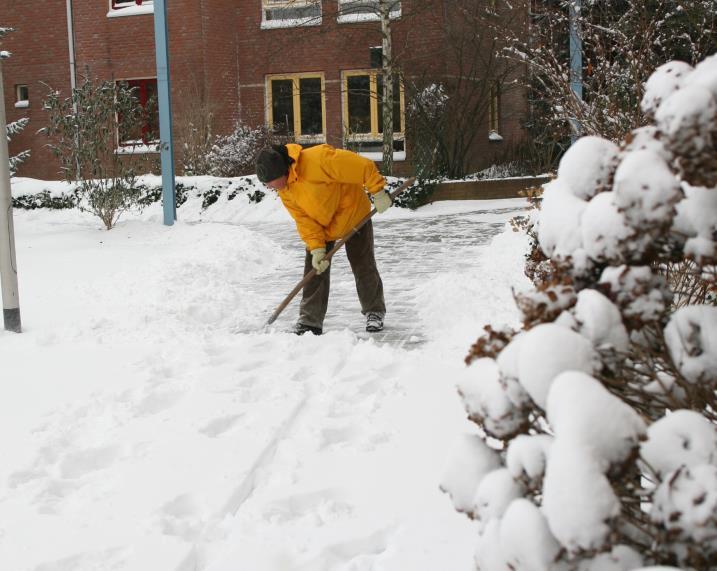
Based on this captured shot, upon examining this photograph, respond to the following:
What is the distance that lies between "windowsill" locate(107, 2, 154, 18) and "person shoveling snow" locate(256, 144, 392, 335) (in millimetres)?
17019

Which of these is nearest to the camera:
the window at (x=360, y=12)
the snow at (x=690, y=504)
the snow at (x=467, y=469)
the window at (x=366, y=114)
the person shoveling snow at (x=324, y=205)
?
the snow at (x=690, y=504)

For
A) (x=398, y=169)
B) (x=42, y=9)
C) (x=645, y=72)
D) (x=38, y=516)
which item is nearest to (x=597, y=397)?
(x=38, y=516)

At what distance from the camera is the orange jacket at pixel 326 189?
6.20m

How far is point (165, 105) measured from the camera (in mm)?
13211

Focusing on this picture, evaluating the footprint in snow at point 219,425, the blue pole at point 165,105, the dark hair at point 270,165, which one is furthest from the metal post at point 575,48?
the blue pole at point 165,105

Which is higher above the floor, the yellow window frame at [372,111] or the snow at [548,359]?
the yellow window frame at [372,111]

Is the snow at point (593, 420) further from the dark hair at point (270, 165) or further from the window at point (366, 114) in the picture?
the window at point (366, 114)

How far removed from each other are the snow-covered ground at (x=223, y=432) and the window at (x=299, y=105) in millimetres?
14443

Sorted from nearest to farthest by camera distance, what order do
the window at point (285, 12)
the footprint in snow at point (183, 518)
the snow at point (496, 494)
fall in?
the snow at point (496, 494)
the footprint in snow at point (183, 518)
the window at point (285, 12)

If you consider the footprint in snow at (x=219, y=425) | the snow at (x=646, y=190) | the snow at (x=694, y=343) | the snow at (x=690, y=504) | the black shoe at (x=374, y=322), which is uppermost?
the snow at (x=646, y=190)

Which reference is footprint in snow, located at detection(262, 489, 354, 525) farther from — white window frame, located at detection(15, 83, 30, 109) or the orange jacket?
white window frame, located at detection(15, 83, 30, 109)

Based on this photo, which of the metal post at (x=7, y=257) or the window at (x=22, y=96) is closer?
the metal post at (x=7, y=257)

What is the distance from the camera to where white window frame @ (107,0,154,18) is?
21750 mm

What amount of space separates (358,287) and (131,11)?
698 inches
